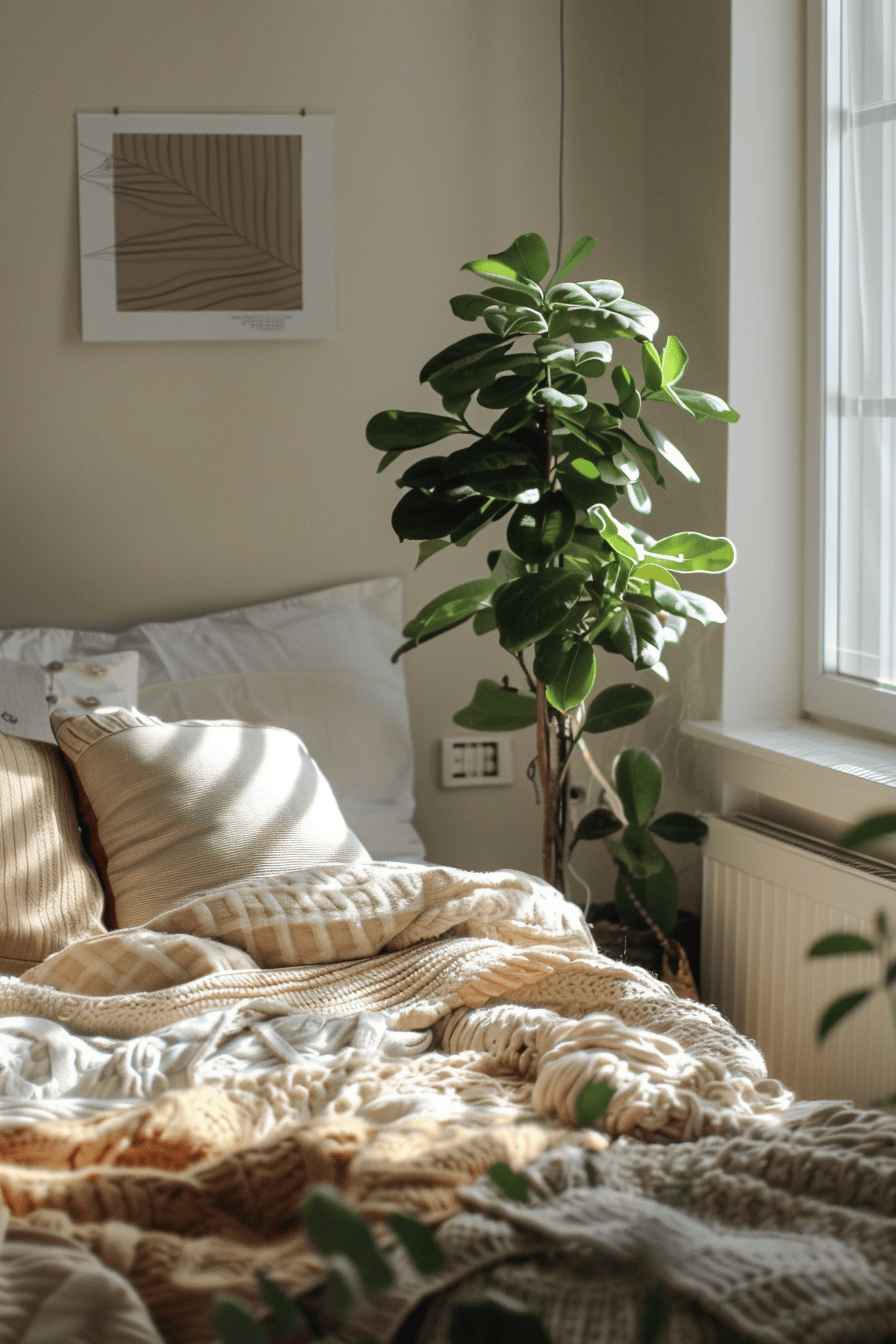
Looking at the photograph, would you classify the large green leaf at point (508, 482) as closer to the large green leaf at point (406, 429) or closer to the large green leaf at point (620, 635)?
the large green leaf at point (406, 429)

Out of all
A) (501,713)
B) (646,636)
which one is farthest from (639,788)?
(646,636)

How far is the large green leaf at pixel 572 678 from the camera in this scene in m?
1.76

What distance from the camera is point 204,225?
2.29 m

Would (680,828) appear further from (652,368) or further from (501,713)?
(652,368)

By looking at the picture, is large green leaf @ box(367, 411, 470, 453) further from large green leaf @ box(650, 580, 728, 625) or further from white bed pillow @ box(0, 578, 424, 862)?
white bed pillow @ box(0, 578, 424, 862)

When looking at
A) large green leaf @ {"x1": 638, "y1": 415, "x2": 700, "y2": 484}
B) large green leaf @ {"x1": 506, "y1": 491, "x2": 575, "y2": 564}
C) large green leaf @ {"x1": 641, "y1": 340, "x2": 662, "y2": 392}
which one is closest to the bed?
large green leaf @ {"x1": 506, "y1": 491, "x2": 575, "y2": 564}

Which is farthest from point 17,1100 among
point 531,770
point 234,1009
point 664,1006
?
point 531,770

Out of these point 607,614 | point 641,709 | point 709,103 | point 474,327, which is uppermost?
point 709,103

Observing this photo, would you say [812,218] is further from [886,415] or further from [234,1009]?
[234,1009]

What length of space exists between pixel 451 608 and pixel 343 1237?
1.53 m

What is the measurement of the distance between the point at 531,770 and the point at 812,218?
1120 millimetres

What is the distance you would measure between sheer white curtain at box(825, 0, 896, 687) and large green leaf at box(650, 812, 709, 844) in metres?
0.37

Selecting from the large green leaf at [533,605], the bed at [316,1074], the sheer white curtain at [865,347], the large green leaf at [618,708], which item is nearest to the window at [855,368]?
the sheer white curtain at [865,347]

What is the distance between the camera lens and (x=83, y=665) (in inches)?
78.5
